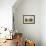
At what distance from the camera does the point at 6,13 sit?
4672 millimetres

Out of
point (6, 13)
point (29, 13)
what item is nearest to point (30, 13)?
point (29, 13)

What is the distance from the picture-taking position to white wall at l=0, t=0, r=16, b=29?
15.2 feet

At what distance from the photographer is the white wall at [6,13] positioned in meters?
4.63

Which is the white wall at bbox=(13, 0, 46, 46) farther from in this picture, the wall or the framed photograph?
the framed photograph

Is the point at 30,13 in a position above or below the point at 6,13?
above

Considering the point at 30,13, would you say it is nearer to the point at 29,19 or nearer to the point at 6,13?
the point at 29,19

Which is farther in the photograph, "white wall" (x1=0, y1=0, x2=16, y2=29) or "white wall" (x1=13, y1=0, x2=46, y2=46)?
"white wall" (x1=13, y1=0, x2=46, y2=46)

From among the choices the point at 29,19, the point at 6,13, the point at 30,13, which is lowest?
the point at 29,19

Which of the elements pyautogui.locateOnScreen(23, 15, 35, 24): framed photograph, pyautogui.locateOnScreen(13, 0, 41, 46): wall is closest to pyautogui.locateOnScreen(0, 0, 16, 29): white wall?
pyautogui.locateOnScreen(13, 0, 41, 46): wall

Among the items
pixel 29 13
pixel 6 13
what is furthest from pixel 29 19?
pixel 6 13

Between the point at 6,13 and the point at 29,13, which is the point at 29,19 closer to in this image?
the point at 29,13

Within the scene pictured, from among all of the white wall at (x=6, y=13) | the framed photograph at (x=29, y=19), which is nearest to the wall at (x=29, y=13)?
the framed photograph at (x=29, y=19)

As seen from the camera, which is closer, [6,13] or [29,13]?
[6,13]

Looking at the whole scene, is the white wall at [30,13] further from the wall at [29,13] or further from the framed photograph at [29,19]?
the framed photograph at [29,19]
